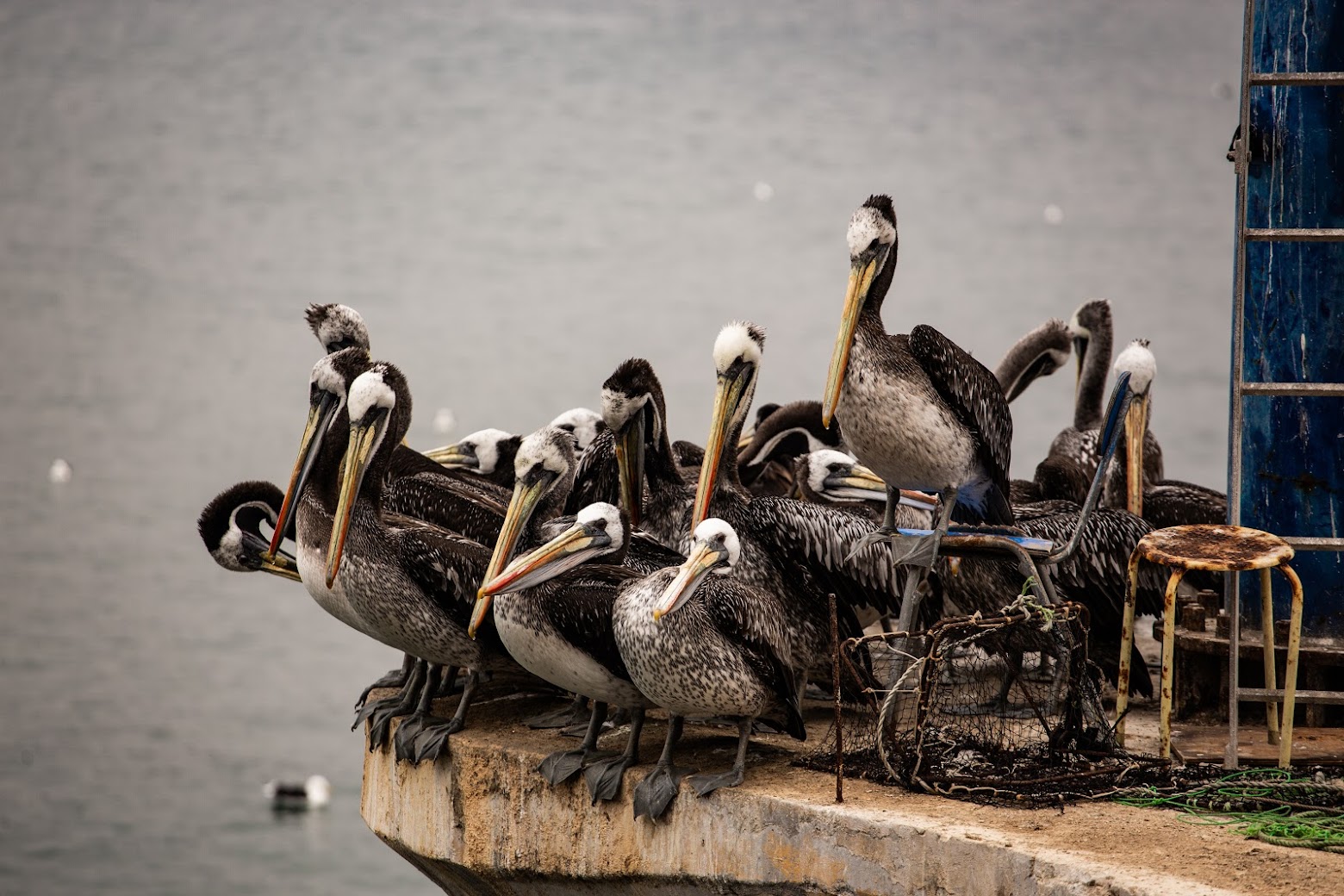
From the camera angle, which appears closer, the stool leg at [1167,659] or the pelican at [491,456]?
the stool leg at [1167,659]

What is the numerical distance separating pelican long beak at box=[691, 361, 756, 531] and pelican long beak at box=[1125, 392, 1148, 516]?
157cm

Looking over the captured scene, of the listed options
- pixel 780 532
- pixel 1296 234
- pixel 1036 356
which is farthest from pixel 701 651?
pixel 1036 356

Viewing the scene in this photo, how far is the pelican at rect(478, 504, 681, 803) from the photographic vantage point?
13.9ft

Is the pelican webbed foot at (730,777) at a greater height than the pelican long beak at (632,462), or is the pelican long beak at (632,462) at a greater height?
the pelican long beak at (632,462)

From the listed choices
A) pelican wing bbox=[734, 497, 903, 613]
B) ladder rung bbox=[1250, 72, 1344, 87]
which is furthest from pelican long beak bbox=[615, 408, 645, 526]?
ladder rung bbox=[1250, 72, 1344, 87]

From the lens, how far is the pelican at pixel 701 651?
3.98m

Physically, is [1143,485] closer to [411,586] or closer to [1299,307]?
[1299,307]

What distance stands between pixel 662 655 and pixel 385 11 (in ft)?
44.1

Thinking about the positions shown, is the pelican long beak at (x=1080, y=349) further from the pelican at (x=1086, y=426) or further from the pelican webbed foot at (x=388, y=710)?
the pelican webbed foot at (x=388, y=710)

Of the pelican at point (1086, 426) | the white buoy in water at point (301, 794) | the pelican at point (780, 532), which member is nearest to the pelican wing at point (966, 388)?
the pelican at point (780, 532)

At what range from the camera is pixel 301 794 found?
12422 millimetres

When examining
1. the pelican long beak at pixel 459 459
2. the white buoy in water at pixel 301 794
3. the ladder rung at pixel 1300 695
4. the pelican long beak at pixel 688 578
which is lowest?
the white buoy in water at pixel 301 794

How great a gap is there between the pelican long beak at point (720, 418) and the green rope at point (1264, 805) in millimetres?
1386

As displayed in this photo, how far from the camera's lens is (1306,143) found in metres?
4.87
